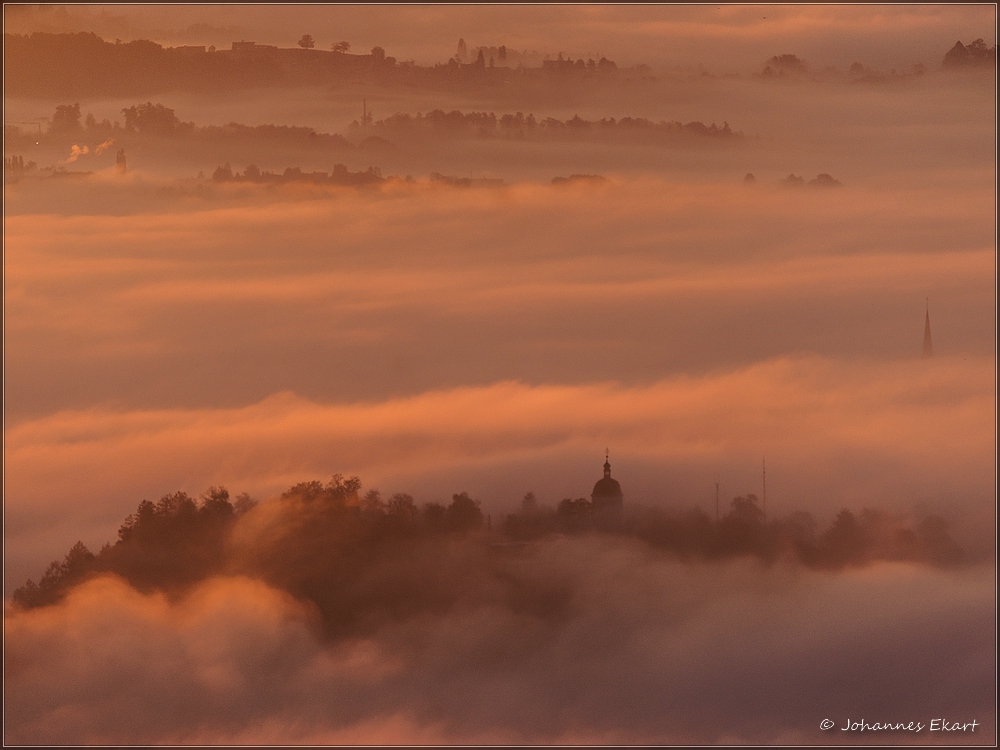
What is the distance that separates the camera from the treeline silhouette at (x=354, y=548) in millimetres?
151000

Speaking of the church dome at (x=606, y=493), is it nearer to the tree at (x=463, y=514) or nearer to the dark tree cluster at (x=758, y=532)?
the dark tree cluster at (x=758, y=532)

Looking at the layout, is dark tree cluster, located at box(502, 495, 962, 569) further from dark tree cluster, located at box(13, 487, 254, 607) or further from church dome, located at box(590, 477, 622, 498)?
dark tree cluster, located at box(13, 487, 254, 607)

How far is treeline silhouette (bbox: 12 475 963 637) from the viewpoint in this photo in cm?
15100

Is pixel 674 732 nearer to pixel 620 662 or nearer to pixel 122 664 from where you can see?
pixel 620 662

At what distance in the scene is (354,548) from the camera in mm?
150500

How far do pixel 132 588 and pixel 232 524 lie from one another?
998 cm

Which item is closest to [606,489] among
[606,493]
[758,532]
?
[606,493]

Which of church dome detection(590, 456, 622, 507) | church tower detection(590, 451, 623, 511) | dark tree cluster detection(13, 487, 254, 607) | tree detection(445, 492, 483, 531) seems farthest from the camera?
church dome detection(590, 456, 622, 507)

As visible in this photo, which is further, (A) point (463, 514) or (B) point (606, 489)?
(B) point (606, 489)

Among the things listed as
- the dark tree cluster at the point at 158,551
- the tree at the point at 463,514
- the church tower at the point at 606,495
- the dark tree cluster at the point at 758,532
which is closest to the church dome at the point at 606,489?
the church tower at the point at 606,495

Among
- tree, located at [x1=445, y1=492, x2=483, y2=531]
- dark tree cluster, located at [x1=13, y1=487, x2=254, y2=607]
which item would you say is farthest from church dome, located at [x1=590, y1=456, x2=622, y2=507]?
dark tree cluster, located at [x1=13, y1=487, x2=254, y2=607]

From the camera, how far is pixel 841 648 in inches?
7052

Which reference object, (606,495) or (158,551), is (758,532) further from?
(158,551)

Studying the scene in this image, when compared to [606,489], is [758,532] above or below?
below
